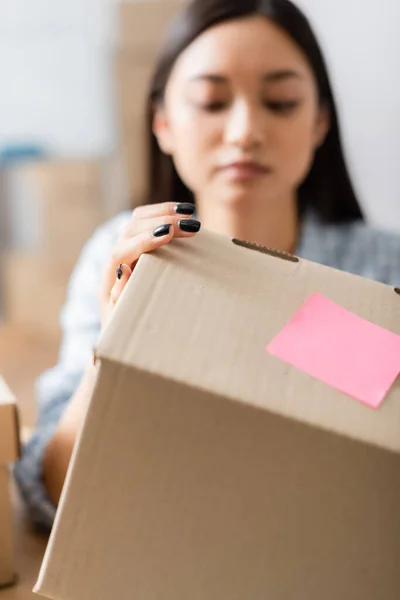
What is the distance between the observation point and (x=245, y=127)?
36.1 inches

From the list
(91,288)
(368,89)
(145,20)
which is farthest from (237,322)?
(145,20)

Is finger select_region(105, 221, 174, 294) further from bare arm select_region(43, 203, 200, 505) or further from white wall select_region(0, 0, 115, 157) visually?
white wall select_region(0, 0, 115, 157)

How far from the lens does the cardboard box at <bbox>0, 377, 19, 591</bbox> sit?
0.65m

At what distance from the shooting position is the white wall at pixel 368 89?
4.29 ft

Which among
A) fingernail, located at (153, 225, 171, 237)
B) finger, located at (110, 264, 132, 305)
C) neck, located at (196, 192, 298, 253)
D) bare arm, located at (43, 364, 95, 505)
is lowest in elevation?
bare arm, located at (43, 364, 95, 505)

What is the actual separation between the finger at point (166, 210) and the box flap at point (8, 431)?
219 millimetres

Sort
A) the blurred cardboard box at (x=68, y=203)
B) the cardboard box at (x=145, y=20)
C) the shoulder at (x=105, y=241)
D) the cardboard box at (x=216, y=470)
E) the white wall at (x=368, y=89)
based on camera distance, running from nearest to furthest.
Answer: the cardboard box at (x=216, y=470)
the shoulder at (x=105, y=241)
the white wall at (x=368, y=89)
the cardboard box at (x=145, y=20)
the blurred cardboard box at (x=68, y=203)

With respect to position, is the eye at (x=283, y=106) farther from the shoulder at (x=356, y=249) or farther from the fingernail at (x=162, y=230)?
the fingernail at (x=162, y=230)

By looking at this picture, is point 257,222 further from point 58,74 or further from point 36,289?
point 58,74

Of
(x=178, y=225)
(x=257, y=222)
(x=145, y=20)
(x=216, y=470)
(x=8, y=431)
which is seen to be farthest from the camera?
(x=145, y=20)

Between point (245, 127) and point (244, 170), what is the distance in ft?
0.20

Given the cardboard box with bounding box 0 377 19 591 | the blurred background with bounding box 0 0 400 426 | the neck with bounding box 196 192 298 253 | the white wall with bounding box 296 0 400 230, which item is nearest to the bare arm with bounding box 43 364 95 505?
the cardboard box with bounding box 0 377 19 591

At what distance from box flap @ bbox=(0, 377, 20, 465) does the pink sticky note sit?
1.00ft

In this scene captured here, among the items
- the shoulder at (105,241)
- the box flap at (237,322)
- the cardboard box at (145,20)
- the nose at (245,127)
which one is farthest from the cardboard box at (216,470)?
the cardboard box at (145,20)
